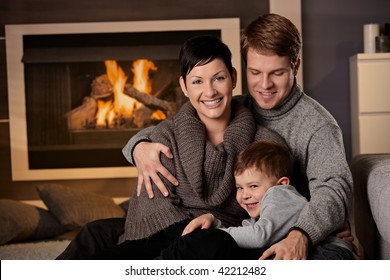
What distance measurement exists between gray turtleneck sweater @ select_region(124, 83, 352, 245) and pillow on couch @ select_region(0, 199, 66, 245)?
5.14ft

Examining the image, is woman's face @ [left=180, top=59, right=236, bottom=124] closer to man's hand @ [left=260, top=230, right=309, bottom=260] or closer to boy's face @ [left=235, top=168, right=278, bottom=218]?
boy's face @ [left=235, top=168, right=278, bottom=218]

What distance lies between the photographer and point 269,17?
1896 mm

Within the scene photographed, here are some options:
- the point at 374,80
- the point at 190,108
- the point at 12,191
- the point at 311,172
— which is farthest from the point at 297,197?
the point at 12,191

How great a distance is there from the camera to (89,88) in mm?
4371

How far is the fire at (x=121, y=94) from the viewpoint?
4.35 meters

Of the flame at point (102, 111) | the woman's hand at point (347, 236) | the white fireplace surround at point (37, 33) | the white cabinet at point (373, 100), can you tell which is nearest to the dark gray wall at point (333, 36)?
the white cabinet at point (373, 100)

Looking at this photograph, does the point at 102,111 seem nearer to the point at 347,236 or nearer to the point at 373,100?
the point at 373,100

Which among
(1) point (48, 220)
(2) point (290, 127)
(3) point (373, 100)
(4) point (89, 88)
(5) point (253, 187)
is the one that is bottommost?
(1) point (48, 220)

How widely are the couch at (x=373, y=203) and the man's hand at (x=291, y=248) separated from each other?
23 centimetres

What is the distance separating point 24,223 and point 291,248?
217 cm

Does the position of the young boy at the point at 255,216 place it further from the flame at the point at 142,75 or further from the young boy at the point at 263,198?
the flame at the point at 142,75

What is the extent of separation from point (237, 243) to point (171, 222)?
23 cm

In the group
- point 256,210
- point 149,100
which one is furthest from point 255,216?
point 149,100
